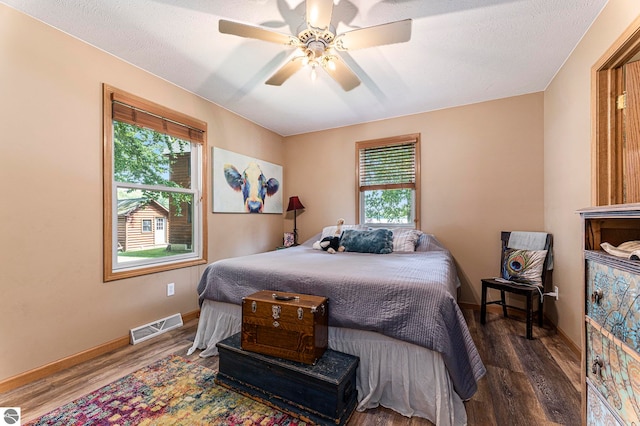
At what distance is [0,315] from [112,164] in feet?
4.15

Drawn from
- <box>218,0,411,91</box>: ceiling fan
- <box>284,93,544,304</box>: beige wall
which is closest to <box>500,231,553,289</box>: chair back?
<box>284,93,544,304</box>: beige wall

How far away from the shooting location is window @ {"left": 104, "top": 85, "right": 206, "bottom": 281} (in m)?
2.30

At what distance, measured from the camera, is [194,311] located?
294cm

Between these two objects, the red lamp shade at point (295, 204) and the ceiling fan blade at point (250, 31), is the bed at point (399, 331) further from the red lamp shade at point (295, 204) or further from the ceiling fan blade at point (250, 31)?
the red lamp shade at point (295, 204)

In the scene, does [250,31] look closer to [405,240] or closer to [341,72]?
[341,72]

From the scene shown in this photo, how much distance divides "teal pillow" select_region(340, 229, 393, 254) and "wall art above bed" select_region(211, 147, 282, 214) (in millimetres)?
1472

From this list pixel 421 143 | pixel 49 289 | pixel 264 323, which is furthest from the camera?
pixel 421 143

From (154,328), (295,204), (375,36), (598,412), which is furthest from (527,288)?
(154,328)

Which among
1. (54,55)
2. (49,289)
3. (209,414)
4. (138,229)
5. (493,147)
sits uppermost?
(54,55)

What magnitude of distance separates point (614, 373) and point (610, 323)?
0.61ft

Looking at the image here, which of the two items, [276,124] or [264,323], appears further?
[276,124]

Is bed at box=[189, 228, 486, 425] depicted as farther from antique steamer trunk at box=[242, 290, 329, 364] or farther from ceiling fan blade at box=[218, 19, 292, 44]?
ceiling fan blade at box=[218, 19, 292, 44]

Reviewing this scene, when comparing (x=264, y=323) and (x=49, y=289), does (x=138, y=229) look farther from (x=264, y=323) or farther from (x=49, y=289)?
(x=264, y=323)

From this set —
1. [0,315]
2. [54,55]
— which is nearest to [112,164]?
[54,55]
